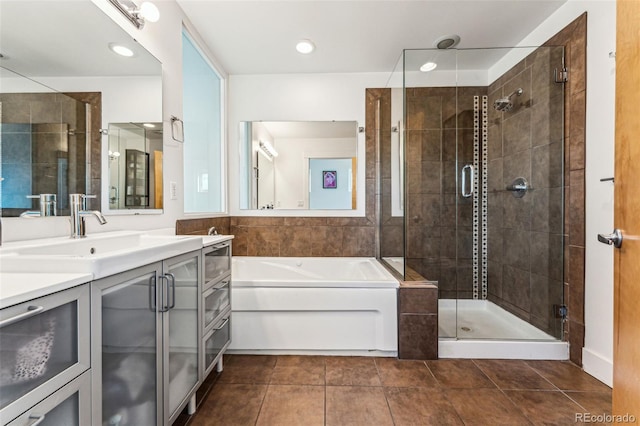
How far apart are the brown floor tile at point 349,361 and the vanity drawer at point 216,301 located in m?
0.82

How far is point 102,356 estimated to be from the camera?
0.86 m

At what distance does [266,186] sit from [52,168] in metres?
1.96

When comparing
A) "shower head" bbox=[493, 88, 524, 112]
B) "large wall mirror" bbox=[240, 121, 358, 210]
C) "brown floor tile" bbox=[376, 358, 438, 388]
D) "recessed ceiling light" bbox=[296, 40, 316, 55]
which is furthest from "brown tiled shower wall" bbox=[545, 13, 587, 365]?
"recessed ceiling light" bbox=[296, 40, 316, 55]

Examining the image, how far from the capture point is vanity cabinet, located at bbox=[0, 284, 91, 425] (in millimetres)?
605

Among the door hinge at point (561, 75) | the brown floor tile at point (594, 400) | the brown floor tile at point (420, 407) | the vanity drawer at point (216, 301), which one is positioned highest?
the door hinge at point (561, 75)

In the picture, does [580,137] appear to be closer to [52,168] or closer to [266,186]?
[266,186]

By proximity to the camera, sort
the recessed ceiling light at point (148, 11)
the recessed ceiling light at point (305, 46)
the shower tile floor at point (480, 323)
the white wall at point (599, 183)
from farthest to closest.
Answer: the recessed ceiling light at point (305, 46), the shower tile floor at point (480, 323), the white wall at point (599, 183), the recessed ceiling light at point (148, 11)

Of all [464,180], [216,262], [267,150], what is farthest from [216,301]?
[464,180]

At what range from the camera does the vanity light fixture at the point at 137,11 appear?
1425 mm

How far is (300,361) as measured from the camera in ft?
6.63

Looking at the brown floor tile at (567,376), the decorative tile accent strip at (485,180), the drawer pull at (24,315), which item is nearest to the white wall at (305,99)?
the decorative tile accent strip at (485,180)

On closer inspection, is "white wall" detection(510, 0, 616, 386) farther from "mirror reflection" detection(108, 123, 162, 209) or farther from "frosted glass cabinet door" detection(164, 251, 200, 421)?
"mirror reflection" detection(108, 123, 162, 209)

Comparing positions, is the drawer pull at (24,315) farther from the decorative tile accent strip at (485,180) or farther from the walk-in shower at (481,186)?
the decorative tile accent strip at (485,180)

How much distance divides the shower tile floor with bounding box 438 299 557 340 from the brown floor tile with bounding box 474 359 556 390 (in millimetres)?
199
